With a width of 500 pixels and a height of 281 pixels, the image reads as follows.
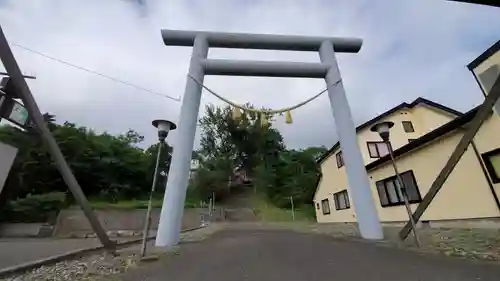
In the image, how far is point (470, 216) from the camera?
742 cm

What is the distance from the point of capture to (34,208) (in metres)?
16.4

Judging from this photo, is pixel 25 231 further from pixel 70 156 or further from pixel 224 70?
pixel 224 70

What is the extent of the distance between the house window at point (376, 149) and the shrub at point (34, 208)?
1877cm

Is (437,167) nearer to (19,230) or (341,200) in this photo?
(341,200)

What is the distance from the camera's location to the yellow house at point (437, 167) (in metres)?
6.83

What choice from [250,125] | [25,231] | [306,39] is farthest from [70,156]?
[306,39]

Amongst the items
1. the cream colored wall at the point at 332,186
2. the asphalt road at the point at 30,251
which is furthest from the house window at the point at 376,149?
the asphalt road at the point at 30,251

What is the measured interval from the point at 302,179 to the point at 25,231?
76.5 feet

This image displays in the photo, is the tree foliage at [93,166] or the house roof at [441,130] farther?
the tree foliage at [93,166]

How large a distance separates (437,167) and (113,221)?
18.3 m

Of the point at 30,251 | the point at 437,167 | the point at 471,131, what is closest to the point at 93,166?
the point at 30,251

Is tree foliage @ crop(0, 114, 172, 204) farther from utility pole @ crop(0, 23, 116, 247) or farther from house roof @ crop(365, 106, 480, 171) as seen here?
utility pole @ crop(0, 23, 116, 247)

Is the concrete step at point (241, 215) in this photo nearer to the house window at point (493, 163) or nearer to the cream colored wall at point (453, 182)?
the cream colored wall at point (453, 182)

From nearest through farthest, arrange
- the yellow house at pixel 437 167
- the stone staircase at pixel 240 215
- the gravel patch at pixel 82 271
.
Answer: the gravel patch at pixel 82 271 < the yellow house at pixel 437 167 < the stone staircase at pixel 240 215
